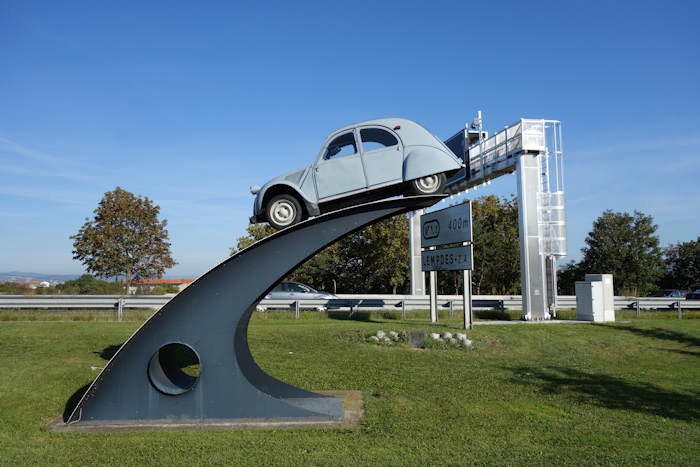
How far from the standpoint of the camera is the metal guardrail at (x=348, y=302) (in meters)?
18.8

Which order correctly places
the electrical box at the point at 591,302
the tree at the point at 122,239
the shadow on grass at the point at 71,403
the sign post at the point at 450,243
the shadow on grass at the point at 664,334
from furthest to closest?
1. the tree at the point at 122,239
2. the electrical box at the point at 591,302
3. the sign post at the point at 450,243
4. the shadow on grass at the point at 664,334
5. the shadow on grass at the point at 71,403

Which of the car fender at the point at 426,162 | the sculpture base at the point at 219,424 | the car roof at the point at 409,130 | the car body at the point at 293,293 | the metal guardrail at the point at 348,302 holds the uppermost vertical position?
the car roof at the point at 409,130

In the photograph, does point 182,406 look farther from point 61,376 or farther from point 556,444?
point 556,444

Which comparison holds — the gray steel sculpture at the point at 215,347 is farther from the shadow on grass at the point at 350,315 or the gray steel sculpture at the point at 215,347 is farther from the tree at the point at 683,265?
the tree at the point at 683,265

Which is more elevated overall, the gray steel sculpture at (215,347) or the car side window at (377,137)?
the car side window at (377,137)

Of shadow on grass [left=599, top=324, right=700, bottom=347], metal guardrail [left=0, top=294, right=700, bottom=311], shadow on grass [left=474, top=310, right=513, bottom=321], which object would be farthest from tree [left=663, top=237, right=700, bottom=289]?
shadow on grass [left=599, top=324, right=700, bottom=347]

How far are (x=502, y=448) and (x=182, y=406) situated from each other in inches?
151

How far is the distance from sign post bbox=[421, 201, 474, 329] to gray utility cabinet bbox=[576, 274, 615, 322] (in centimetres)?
525

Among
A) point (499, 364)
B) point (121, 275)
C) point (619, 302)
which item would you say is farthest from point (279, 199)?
point (121, 275)

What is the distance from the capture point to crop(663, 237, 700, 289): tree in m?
50.4

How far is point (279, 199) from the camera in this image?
24.8 ft

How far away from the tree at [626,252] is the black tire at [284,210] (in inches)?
1617

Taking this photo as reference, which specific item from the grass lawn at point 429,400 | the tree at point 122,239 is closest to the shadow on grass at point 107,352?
the grass lawn at point 429,400

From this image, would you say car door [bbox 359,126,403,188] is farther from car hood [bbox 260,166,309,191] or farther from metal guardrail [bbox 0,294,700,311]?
metal guardrail [bbox 0,294,700,311]
